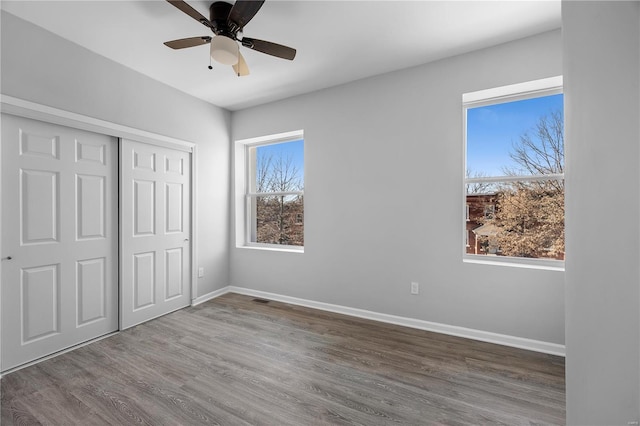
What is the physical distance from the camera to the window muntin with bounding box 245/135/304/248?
393cm

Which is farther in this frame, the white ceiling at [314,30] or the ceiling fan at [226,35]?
the white ceiling at [314,30]

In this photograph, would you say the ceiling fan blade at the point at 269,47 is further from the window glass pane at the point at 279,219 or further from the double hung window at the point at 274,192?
the window glass pane at the point at 279,219

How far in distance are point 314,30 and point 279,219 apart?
2460mm

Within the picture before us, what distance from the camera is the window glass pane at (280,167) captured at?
3.94 metres

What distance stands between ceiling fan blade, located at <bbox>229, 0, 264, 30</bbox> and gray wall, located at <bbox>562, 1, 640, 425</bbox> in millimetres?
1670

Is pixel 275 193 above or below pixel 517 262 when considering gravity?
above

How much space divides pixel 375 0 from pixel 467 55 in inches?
48.5

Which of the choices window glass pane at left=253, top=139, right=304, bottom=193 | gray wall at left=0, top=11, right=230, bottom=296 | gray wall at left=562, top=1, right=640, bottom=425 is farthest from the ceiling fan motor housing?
gray wall at left=562, top=1, right=640, bottom=425

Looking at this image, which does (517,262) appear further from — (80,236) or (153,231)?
(80,236)

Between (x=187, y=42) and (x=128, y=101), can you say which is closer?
(x=187, y=42)

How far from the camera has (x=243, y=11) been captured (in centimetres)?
184

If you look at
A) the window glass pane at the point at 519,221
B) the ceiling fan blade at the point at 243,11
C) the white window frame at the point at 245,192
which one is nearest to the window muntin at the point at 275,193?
the white window frame at the point at 245,192

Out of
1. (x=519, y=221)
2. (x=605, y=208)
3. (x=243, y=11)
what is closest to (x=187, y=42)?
(x=243, y=11)

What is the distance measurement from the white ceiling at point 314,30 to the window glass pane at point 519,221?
1392 mm
